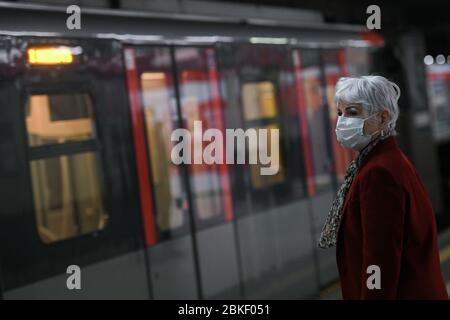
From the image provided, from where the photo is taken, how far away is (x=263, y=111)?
5859mm

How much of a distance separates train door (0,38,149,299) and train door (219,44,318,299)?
46.2 inches

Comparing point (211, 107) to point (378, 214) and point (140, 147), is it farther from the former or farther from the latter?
point (378, 214)

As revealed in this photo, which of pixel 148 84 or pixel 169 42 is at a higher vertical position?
pixel 169 42

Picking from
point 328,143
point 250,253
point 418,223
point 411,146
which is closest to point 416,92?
point 411,146

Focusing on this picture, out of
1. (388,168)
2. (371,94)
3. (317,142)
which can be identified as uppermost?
(371,94)

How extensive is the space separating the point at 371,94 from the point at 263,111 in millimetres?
3554

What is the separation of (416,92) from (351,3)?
2.39 metres

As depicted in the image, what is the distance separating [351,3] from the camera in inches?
299

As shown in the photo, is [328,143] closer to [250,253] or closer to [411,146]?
[250,253]

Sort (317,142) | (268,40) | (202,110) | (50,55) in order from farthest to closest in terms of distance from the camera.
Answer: (317,142) → (268,40) → (202,110) → (50,55)

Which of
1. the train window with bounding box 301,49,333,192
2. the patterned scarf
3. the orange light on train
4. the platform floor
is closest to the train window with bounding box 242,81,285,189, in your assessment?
the train window with bounding box 301,49,333,192

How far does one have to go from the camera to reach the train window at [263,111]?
18.0ft

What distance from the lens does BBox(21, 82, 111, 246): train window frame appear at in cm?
395

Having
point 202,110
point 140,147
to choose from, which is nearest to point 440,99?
point 202,110
